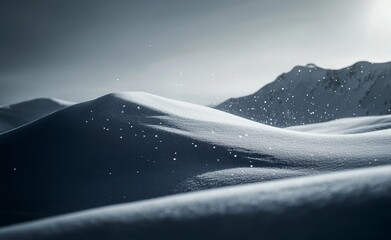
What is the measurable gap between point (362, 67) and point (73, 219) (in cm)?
15761

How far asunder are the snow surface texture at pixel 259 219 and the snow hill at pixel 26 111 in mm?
42937

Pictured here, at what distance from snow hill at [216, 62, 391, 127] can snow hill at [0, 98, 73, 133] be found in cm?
8977

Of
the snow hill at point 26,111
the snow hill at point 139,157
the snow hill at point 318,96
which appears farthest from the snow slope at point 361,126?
the snow hill at point 318,96

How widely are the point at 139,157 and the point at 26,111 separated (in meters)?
49.2

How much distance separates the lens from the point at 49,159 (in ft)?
19.1

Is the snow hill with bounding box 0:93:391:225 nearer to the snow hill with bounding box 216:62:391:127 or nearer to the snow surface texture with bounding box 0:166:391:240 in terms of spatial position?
the snow surface texture with bounding box 0:166:391:240

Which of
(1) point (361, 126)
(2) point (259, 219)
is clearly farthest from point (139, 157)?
(1) point (361, 126)

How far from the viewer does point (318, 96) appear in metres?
150

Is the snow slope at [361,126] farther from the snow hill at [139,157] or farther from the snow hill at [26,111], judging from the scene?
the snow hill at [26,111]

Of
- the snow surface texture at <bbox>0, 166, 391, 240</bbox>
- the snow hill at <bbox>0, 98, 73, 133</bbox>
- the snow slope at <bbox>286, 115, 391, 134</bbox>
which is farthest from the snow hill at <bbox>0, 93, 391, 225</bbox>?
the snow hill at <bbox>0, 98, 73, 133</bbox>

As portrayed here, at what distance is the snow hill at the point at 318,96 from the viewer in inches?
4833

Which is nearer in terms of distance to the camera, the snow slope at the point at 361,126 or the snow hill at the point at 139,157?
the snow hill at the point at 139,157

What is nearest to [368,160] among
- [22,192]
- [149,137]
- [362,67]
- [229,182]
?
[229,182]

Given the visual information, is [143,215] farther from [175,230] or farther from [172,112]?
[172,112]
